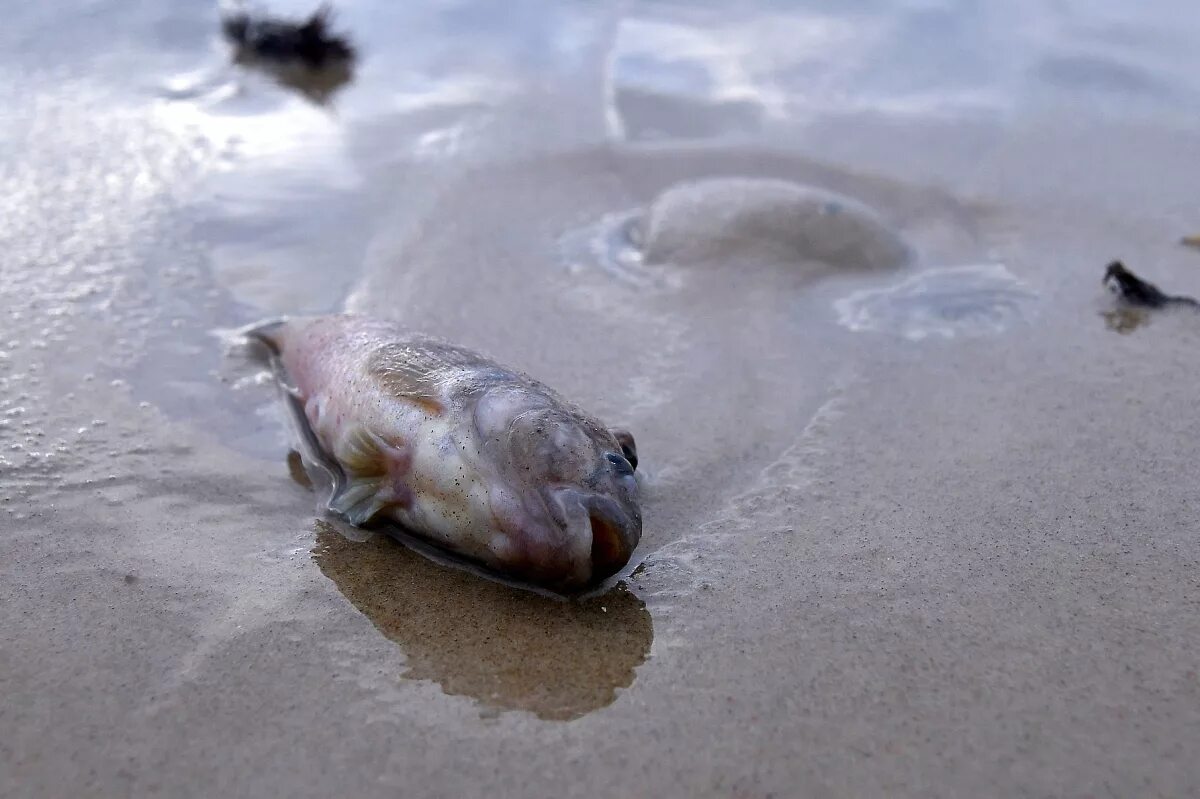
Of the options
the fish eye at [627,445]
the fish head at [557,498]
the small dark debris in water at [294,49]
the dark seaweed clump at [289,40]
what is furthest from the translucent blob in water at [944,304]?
the dark seaweed clump at [289,40]

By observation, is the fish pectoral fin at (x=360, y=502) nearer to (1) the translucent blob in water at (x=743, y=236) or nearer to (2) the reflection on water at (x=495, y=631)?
(2) the reflection on water at (x=495, y=631)

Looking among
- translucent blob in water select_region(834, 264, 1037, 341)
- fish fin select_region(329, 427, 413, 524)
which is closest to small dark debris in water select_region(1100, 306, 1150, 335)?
translucent blob in water select_region(834, 264, 1037, 341)

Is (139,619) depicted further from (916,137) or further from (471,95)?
(916,137)

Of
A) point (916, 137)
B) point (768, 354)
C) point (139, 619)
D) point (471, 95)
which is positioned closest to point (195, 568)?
point (139, 619)

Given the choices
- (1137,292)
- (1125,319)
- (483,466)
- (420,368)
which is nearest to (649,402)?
(420,368)

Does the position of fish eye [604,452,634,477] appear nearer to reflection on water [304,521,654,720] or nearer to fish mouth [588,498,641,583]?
fish mouth [588,498,641,583]

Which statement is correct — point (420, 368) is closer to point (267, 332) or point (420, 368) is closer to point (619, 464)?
point (619, 464)
